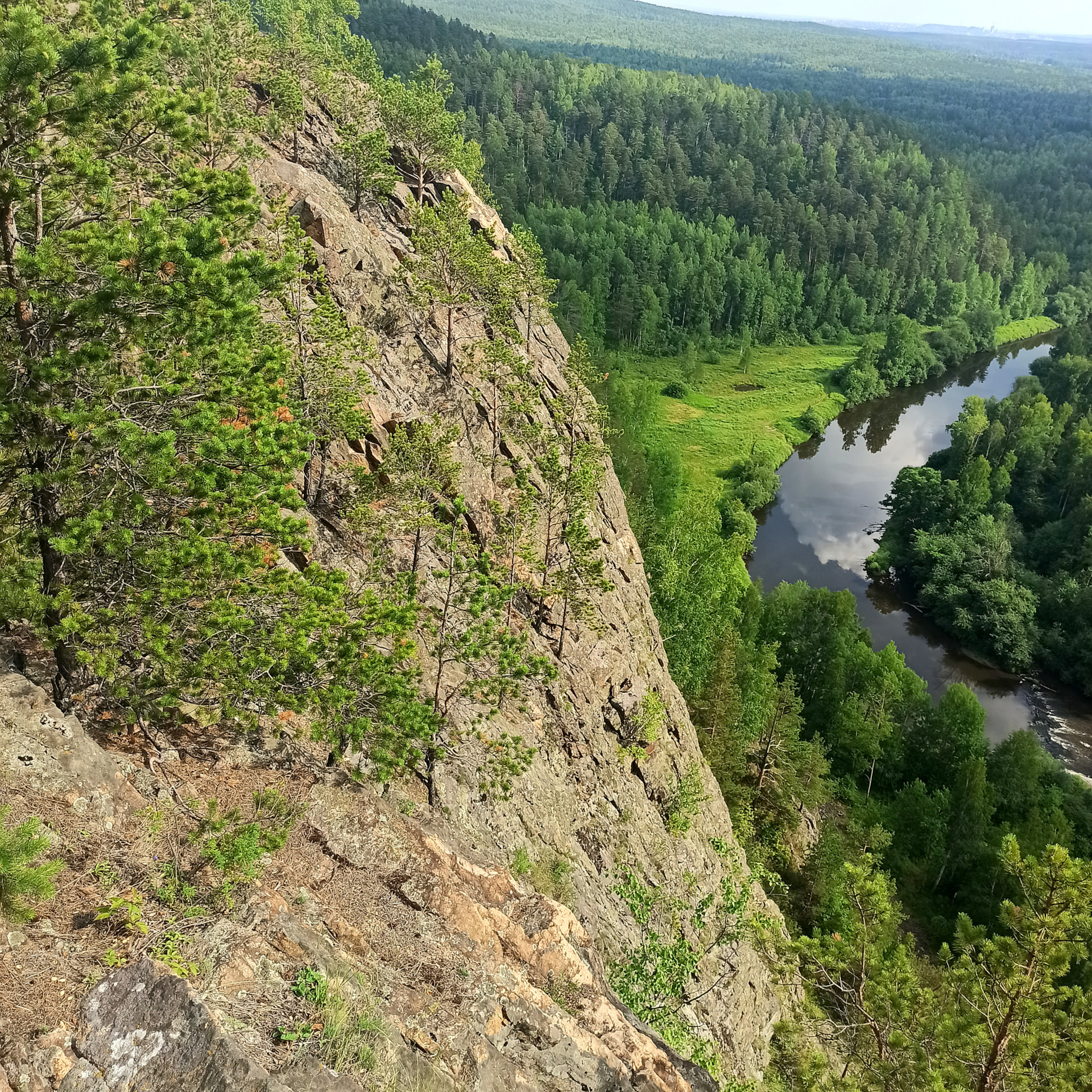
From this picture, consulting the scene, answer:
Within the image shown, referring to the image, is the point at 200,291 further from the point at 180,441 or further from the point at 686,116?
the point at 686,116

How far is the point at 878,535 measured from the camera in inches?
3366

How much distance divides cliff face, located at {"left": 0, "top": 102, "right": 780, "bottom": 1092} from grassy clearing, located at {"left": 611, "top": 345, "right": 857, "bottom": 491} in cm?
5626

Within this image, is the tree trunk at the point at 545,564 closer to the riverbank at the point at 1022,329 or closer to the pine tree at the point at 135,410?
the pine tree at the point at 135,410

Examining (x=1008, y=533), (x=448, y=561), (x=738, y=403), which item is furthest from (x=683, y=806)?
(x=738, y=403)

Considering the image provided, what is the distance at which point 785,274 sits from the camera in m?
147

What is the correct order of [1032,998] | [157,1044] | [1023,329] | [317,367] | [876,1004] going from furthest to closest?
[1023,329]
[317,367]
[876,1004]
[1032,998]
[157,1044]

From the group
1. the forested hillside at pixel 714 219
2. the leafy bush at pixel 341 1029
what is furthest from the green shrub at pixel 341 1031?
the forested hillside at pixel 714 219

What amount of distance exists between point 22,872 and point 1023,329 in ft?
610

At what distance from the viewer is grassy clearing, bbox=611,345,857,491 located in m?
97.7

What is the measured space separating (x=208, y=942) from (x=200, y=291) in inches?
384

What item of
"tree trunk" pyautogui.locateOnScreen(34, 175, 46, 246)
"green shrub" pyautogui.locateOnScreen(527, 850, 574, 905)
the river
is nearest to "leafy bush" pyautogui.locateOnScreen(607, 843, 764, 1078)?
"green shrub" pyautogui.locateOnScreen(527, 850, 574, 905)

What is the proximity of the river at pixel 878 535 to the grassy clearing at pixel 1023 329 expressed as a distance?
1214cm

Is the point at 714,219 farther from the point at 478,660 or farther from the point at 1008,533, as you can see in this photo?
the point at 478,660

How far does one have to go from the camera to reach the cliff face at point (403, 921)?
945 centimetres
